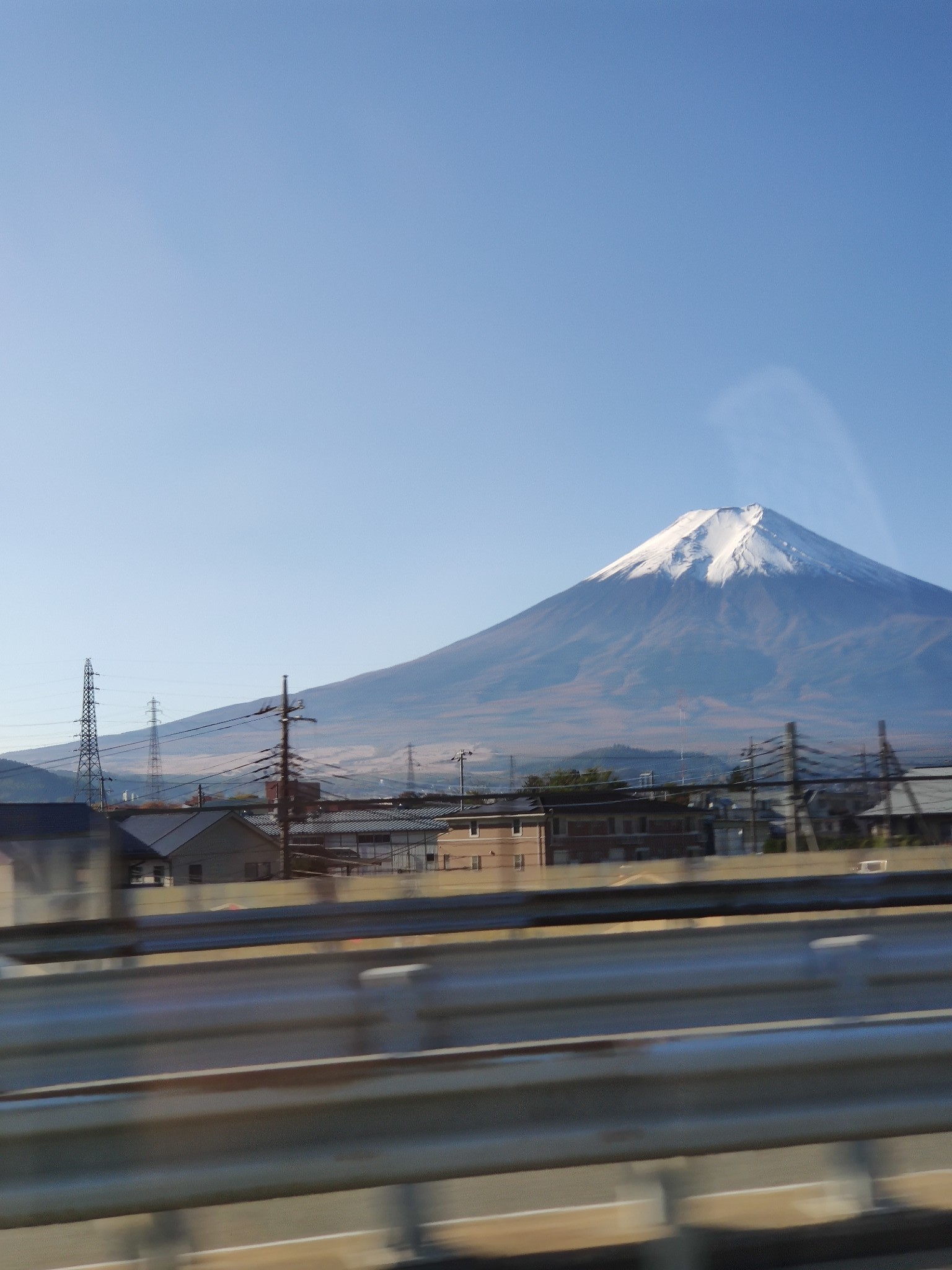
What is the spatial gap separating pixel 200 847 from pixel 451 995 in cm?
372

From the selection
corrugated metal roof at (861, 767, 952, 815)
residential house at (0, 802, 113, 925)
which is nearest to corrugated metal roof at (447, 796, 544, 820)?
corrugated metal roof at (861, 767, 952, 815)

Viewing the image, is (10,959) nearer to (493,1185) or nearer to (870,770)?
(493,1185)

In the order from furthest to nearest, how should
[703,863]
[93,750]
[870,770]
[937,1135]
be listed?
[93,750] → [870,770] → [703,863] → [937,1135]

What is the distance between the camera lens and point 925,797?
1009 cm

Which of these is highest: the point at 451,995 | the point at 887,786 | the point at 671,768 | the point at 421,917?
the point at 671,768

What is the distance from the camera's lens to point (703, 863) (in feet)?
20.2

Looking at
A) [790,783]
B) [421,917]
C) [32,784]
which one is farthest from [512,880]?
[32,784]

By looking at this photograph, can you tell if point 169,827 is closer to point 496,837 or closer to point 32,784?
point 32,784

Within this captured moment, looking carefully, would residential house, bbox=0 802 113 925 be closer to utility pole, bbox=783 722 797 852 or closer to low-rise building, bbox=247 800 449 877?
low-rise building, bbox=247 800 449 877

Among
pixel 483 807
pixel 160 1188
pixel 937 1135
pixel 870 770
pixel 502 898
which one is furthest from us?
pixel 870 770

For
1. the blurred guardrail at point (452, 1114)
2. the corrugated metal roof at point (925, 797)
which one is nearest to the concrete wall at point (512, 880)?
the blurred guardrail at point (452, 1114)

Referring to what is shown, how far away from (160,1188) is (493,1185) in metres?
1.31

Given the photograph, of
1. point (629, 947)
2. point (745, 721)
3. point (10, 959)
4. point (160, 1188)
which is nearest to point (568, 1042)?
point (629, 947)

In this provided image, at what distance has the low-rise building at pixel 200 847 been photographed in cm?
582
